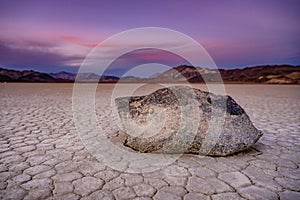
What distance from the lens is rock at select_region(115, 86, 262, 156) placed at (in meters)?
3.39

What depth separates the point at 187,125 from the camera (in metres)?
3.44

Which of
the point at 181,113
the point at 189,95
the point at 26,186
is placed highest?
the point at 189,95

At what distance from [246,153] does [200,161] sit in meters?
0.85

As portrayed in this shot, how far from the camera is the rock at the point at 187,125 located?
3.39 m

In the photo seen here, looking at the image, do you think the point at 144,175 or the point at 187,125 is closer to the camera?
the point at 144,175

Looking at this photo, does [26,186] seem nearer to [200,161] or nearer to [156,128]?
[156,128]

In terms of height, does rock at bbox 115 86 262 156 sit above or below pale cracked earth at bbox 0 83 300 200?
above

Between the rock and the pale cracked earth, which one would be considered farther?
the rock

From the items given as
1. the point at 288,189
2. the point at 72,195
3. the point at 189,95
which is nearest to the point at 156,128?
the point at 189,95

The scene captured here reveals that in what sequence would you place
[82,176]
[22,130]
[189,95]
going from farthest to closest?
[22,130], [189,95], [82,176]

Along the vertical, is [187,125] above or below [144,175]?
above

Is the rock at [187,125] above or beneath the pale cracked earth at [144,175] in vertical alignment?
above

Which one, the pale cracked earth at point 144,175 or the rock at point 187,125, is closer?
the pale cracked earth at point 144,175

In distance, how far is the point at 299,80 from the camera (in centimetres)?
5497
